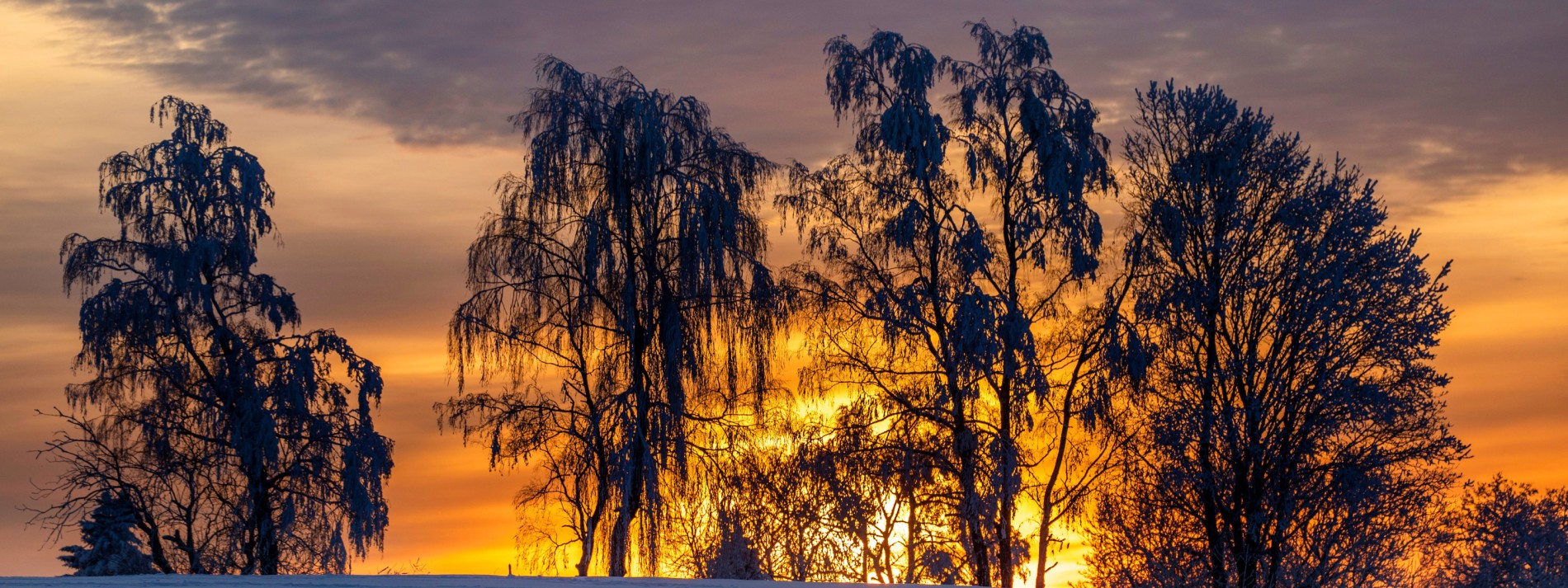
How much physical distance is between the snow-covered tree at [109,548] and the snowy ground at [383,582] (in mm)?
16003

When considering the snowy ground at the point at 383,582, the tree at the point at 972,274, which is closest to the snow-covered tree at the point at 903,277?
the tree at the point at 972,274

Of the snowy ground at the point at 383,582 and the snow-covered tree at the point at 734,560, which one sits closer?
the snowy ground at the point at 383,582

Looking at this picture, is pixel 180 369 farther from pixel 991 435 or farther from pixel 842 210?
pixel 991 435

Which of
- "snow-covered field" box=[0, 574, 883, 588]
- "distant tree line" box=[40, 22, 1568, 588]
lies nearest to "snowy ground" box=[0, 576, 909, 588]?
"snow-covered field" box=[0, 574, 883, 588]

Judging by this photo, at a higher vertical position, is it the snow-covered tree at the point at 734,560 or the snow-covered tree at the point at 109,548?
the snow-covered tree at the point at 109,548

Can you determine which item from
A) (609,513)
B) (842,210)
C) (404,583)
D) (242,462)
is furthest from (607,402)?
(404,583)

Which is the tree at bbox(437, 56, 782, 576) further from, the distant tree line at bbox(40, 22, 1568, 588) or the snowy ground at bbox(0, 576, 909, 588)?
the snowy ground at bbox(0, 576, 909, 588)

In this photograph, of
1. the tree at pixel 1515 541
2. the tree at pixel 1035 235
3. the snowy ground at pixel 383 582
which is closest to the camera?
the snowy ground at pixel 383 582

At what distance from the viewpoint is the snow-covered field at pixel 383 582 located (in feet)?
27.1

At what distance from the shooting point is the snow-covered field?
27.1 feet

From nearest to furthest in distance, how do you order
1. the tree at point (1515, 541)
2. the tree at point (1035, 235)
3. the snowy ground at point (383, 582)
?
the snowy ground at point (383, 582) < the tree at point (1035, 235) < the tree at point (1515, 541)

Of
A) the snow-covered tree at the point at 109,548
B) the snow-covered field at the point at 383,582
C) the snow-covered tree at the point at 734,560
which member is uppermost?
the snow-covered tree at the point at 109,548

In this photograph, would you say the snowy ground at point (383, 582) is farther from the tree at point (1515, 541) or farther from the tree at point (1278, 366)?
the tree at point (1515, 541)

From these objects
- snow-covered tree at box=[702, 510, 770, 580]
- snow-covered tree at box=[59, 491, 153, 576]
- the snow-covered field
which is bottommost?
the snow-covered field
